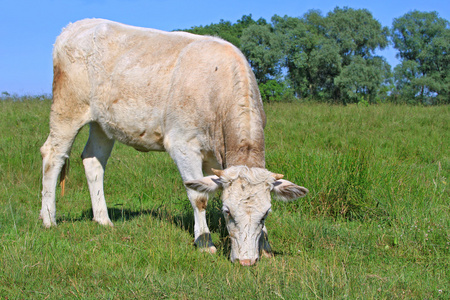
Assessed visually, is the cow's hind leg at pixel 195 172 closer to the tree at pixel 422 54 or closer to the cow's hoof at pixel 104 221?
the cow's hoof at pixel 104 221

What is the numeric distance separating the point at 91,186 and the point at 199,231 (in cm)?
213

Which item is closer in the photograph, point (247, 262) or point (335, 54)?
point (247, 262)

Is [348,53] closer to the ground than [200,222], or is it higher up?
higher up

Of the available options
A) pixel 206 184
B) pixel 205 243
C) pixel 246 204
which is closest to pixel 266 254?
pixel 205 243

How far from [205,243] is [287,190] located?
3.98 feet

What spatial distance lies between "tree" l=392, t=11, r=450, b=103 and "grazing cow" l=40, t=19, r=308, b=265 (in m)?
38.0

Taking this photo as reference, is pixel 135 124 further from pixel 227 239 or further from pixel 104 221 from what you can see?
pixel 227 239

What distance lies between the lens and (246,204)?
341 cm

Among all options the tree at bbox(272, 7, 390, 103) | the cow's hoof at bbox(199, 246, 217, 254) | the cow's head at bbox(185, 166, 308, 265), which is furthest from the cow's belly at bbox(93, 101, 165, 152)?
the tree at bbox(272, 7, 390, 103)

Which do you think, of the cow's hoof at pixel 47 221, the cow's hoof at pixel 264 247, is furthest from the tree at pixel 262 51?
the cow's hoof at pixel 264 247

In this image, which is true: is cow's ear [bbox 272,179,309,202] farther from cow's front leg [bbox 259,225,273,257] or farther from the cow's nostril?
the cow's nostril

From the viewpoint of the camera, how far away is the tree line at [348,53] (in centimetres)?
3547

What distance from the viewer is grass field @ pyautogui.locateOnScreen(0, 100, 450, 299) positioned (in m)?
3.10

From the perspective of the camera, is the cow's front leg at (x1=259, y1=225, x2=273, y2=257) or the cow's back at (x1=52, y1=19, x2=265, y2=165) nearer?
the cow's front leg at (x1=259, y1=225, x2=273, y2=257)
